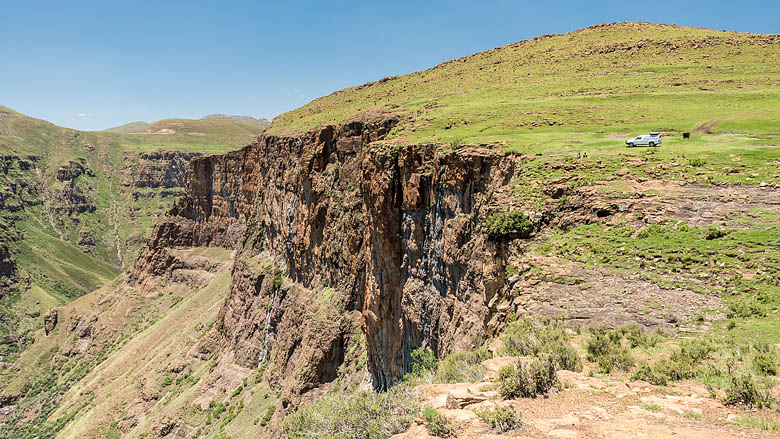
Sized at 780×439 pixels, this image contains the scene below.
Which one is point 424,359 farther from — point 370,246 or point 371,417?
point 371,417

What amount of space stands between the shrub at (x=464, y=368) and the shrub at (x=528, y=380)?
991 millimetres

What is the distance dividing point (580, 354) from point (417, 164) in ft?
56.7

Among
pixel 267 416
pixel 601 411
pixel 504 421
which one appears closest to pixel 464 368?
pixel 504 421

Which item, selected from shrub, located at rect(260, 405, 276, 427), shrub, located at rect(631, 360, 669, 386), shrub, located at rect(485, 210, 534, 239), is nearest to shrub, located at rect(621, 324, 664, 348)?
shrub, located at rect(631, 360, 669, 386)

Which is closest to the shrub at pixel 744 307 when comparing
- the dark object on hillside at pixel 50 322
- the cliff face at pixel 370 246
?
the cliff face at pixel 370 246

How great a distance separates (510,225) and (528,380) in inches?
336

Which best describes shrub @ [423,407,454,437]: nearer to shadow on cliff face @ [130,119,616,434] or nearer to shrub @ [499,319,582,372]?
shrub @ [499,319,582,372]

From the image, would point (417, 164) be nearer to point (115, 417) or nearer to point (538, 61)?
point (538, 61)

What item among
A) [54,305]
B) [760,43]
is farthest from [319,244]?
[54,305]

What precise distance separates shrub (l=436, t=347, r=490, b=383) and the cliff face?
4.98m

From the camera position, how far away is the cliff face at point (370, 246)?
19.4 metres

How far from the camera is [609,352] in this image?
8.77m

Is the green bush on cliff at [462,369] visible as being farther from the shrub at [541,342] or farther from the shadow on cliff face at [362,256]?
the shadow on cliff face at [362,256]

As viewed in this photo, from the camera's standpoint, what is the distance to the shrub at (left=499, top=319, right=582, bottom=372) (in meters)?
8.73
